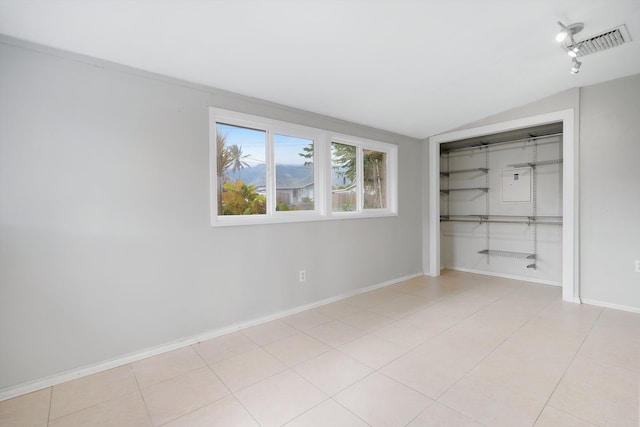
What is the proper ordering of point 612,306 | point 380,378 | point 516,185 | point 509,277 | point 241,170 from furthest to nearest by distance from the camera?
point 509,277, point 516,185, point 612,306, point 241,170, point 380,378

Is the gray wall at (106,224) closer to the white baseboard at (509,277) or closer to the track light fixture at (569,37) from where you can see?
the track light fixture at (569,37)

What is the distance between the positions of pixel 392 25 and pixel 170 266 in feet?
8.21

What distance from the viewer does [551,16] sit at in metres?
2.15

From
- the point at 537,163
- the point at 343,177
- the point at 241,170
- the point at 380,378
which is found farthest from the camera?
the point at 537,163

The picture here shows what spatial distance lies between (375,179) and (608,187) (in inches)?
104


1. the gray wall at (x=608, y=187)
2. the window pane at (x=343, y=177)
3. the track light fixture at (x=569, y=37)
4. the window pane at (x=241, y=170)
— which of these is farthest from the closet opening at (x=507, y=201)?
the window pane at (x=241, y=170)

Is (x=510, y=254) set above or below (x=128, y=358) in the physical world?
above

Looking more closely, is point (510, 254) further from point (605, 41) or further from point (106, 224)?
point (106, 224)

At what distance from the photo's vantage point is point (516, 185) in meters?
4.56

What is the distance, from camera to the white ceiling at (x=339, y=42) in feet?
5.82

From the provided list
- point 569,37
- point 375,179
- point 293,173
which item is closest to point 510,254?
point 375,179

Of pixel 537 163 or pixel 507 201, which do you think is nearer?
pixel 537 163

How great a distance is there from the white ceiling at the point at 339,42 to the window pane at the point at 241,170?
0.42 metres

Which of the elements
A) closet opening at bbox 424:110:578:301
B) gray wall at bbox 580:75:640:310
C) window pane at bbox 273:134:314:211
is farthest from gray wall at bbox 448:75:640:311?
window pane at bbox 273:134:314:211
